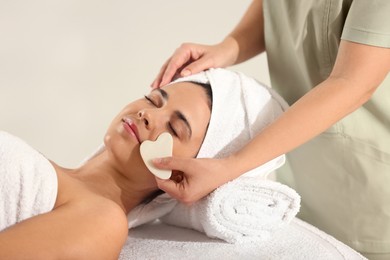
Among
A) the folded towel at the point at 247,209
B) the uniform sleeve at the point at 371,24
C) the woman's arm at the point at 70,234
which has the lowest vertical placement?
the folded towel at the point at 247,209

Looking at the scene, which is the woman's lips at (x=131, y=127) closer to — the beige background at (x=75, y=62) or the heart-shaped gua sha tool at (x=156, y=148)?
the heart-shaped gua sha tool at (x=156, y=148)

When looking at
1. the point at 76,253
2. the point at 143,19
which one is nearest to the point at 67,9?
the point at 143,19

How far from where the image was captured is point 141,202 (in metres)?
1.66

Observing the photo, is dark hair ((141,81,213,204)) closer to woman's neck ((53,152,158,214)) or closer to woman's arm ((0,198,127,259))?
woman's neck ((53,152,158,214))

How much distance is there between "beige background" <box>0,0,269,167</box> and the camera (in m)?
2.45

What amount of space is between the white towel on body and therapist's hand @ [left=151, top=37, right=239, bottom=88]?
0.04m

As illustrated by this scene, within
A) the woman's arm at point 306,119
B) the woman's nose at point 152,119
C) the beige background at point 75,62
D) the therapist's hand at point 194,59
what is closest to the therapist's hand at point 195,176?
the woman's arm at point 306,119

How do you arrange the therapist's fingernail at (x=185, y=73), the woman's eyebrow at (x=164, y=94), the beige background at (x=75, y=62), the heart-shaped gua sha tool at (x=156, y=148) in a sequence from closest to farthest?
1. the heart-shaped gua sha tool at (x=156, y=148)
2. the woman's eyebrow at (x=164, y=94)
3. the therapist's fingernail at (x=185, y=73)
4. the beige background at (x=75, y=62)

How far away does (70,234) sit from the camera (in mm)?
1255

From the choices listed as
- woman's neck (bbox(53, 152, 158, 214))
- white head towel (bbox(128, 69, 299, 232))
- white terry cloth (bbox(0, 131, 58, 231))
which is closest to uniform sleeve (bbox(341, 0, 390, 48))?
white head towel (bbox(128, 69, 299, 232))

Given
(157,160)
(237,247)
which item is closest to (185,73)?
(157,160)

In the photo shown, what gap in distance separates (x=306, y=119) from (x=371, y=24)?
0.78 feet

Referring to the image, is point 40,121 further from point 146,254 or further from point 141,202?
point 146,254

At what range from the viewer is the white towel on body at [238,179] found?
1.51 metres
